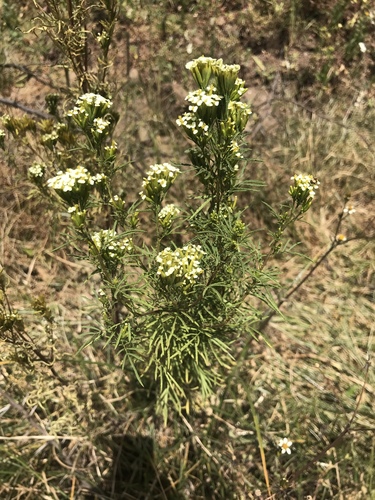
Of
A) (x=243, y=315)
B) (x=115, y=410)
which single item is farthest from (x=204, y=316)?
(x=115, y=410)

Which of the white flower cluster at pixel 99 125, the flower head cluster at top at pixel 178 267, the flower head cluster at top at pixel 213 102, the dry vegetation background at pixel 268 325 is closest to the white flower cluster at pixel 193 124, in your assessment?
the flower head cluster at top at pixel 213 102

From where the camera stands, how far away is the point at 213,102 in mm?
1236

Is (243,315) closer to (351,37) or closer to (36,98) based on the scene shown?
(36,98)

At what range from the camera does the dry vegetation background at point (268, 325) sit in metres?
2.24

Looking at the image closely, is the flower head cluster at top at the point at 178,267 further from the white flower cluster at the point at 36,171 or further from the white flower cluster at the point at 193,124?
the white flower cluster at the point at 36,171

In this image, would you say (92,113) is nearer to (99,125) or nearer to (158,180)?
(99,125)

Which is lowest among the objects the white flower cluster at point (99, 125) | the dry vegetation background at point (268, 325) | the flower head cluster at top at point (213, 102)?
the dry vegetation background at point (268, 325)

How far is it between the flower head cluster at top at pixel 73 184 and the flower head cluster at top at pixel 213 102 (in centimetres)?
33

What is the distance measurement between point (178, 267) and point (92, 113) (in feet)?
1.92

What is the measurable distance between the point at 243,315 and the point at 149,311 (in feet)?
1.19

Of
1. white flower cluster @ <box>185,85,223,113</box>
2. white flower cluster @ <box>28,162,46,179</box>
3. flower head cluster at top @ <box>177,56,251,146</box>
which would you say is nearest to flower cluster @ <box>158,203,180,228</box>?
flower head cluster at top @ <box>177,56,251,146</box>

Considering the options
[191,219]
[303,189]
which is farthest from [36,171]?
[303,189]

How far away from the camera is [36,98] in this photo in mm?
3469

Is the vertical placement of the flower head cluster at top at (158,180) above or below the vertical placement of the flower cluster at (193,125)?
below
